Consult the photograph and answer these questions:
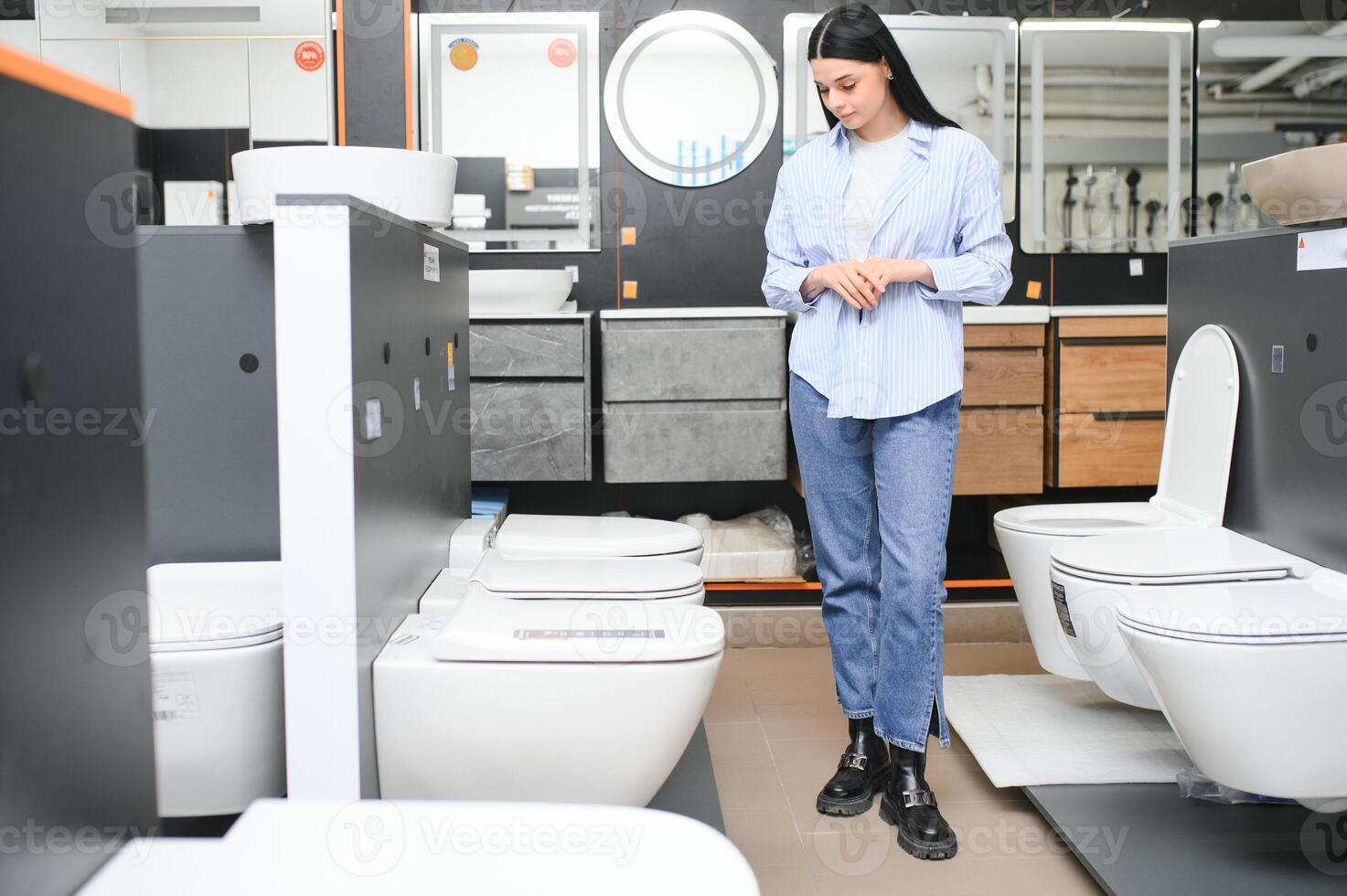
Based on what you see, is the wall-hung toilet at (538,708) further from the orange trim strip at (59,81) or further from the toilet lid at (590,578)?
the orange trim strip at (59,81)

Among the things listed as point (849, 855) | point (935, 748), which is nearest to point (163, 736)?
point (849, 855)

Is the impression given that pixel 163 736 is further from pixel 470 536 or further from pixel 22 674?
pixel 22 674

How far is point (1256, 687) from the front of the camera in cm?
169

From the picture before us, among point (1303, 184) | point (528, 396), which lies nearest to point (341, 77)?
point (528, 396)

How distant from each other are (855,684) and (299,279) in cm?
131

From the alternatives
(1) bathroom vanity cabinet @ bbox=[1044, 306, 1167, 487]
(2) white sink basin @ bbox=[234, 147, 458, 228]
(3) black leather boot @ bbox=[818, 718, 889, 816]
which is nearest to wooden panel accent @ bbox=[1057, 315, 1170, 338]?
(1) bathroom vanity cabinet @ bbox=[1044, 306, 1167, 487]

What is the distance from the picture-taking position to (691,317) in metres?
3.30

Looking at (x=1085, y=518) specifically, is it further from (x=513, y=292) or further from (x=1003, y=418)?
(x=513, y=292)

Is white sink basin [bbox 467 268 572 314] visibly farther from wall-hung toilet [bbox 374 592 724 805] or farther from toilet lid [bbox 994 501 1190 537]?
wall-hung toilet [bbox 374 592 724 805]

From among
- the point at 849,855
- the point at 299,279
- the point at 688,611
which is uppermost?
the point at 299,279

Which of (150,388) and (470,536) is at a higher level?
(150,388)

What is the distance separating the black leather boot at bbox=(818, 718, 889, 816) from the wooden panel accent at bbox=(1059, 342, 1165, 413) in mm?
1579

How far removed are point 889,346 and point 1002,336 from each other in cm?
146

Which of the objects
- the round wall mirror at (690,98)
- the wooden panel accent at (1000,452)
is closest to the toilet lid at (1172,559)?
the wooden panel accent at (1000,452)
